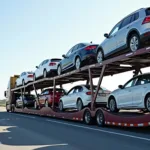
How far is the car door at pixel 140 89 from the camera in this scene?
1089cm

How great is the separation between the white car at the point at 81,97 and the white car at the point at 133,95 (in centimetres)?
167

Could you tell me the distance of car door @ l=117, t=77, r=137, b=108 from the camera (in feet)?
38.6

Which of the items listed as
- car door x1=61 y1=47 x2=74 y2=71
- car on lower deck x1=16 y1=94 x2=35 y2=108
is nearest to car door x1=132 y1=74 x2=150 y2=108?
car door x1=61 y1=47 x2=74 y2=71

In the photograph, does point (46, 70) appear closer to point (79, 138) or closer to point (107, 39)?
point (107, 39)

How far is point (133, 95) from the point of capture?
1155cm

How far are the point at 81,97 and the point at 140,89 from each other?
16.8ft

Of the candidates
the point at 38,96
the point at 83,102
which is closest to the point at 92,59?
the point at 83,102

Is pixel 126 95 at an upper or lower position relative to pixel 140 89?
lower

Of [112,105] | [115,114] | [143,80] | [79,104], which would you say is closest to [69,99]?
[79,104]

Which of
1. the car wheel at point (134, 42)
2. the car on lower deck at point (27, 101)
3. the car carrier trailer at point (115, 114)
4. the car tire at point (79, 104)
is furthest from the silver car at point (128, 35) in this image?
the car on lower deck at point (27, 101)

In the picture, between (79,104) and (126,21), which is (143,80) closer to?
(126,21)

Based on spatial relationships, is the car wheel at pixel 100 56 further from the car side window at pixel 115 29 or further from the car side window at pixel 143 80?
the car side window at pixel 143 80

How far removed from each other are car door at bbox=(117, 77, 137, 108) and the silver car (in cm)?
134

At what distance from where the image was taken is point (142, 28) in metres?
10.9
